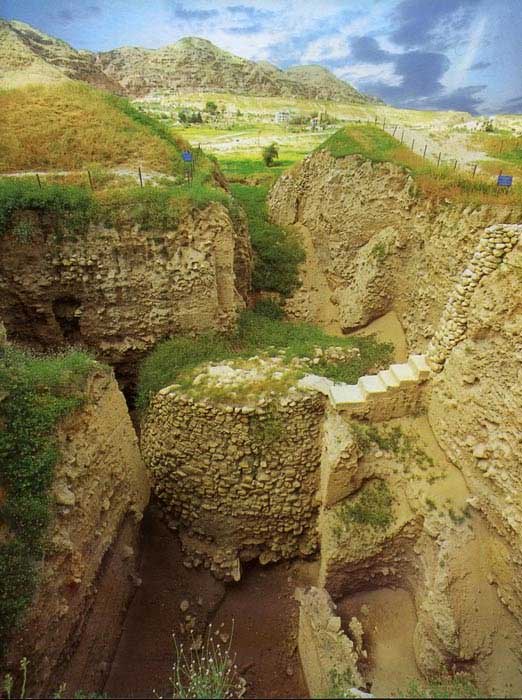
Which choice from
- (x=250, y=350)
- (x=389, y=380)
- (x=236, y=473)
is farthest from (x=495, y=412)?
(x=250, y=350)

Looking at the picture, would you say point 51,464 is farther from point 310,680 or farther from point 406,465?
point 406,465

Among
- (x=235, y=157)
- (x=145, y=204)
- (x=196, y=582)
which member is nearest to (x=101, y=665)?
(x=196, y=582)

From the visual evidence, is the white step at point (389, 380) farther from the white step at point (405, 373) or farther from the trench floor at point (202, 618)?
the trench floor at point (202, 618)

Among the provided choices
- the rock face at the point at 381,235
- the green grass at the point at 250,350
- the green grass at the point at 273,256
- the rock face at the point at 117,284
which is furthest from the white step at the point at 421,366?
the green grass at the point at 273,256

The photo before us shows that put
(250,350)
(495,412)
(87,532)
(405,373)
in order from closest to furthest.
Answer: (87,532)
(495,412)
(405,373)
(250,350)

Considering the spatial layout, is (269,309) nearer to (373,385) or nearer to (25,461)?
(373,385)
